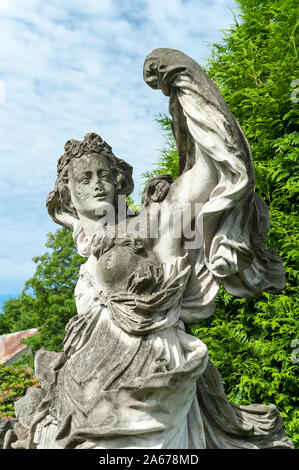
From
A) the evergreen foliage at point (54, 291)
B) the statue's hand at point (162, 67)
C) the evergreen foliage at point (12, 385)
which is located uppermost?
the statue's hand at point (162, 67)

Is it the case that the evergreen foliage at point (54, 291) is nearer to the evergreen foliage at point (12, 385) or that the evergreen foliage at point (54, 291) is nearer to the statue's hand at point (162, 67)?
the evergreen foliage at point (12, 385)

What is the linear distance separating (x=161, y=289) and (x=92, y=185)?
33.8 inches

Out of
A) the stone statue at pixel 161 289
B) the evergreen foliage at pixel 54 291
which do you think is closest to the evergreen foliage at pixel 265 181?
the stone statue at pixel 161 289

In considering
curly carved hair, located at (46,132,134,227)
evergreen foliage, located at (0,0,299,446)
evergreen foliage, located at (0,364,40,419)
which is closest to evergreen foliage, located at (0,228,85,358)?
evergreen foliage, located at (0,364,40,419)

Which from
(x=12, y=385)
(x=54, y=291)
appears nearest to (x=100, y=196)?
(x=12, y=385)

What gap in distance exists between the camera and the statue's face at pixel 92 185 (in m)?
3.49

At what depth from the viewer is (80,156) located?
3584 mm

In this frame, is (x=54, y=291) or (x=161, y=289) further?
(x=54, y=291)

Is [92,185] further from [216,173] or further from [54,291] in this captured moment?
[54,291]

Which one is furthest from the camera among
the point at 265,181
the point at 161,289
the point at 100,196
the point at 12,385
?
the point at 12,385

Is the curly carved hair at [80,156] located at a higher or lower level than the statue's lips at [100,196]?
higher

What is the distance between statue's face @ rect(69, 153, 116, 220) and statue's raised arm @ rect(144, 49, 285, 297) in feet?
1.45

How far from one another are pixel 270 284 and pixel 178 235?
711 mm

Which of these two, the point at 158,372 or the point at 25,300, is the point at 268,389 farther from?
the point at 25,300
